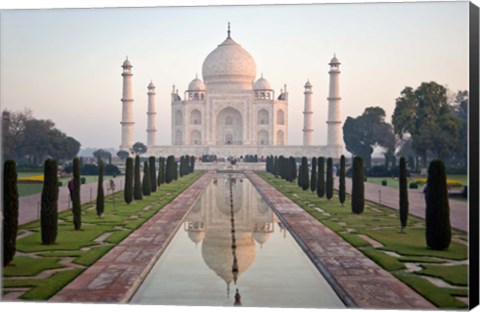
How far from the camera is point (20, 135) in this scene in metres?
18.5

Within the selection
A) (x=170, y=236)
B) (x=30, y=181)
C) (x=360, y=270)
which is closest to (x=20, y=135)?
(x=30, y=181)

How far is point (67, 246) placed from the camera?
760 centimetres

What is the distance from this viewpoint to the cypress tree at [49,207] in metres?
7.64

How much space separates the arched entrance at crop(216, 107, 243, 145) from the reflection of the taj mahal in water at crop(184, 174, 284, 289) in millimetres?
26116

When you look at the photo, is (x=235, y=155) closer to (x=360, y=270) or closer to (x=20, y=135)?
(x=20, y=135)

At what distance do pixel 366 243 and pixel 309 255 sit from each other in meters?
0.87

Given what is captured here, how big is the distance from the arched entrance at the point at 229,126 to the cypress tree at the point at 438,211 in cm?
3392

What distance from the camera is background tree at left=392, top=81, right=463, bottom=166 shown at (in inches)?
653

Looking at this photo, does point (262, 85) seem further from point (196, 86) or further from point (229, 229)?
point (229, 229)

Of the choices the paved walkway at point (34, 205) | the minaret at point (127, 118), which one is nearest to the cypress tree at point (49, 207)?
the paved walkway at point (34, 205)

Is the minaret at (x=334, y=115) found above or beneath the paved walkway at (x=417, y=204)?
above

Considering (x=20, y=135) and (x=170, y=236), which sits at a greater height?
(x=20, y=135)

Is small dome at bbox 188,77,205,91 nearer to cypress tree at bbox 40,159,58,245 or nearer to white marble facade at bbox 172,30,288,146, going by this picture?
white marble facade at bbox 172,30,288,146

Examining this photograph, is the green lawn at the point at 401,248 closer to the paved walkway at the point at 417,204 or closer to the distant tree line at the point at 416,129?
the paved walkway at the point at 417,204
